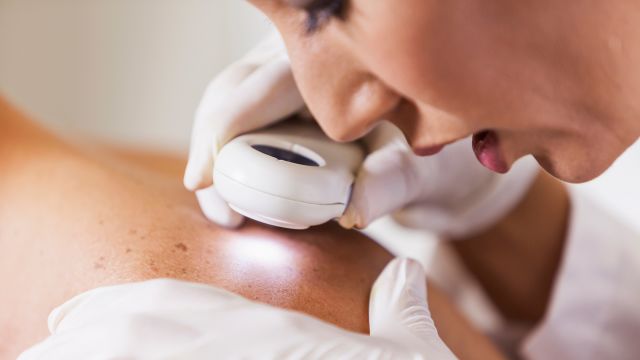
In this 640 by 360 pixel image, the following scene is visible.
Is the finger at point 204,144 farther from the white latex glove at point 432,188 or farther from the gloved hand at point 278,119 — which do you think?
the white latex glove at point 432,188

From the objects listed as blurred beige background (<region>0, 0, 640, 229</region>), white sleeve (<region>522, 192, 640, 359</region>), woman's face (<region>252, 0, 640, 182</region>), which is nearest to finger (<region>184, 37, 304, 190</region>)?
woman's face (<region>252, 0, 640, 182</region>)

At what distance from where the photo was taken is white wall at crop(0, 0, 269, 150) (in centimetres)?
139

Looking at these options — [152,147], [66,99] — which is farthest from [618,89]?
[66,99]

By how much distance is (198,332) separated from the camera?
0.46 m

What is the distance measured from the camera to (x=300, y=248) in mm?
623

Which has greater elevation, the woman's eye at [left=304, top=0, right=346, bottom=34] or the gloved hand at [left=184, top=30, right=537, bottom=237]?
the woman's eye at [left=304, top=0, right=346, bottom=34]

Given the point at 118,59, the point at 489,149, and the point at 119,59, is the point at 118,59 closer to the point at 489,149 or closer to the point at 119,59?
the point at 119,59

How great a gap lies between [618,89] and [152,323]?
0.33 m

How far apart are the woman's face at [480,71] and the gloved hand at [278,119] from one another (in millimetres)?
108

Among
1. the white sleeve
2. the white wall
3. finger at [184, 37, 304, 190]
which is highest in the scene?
finger at [184, 37, 304, 190]

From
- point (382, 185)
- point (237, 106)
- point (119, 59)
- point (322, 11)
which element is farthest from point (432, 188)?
point (119, 59)

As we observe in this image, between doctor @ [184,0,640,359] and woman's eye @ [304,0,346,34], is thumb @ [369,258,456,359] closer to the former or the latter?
doctor @ [184,0,640,359]

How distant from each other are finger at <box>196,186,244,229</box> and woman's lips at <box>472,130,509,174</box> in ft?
0.62

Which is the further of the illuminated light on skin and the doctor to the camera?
the illuminated light on skin
